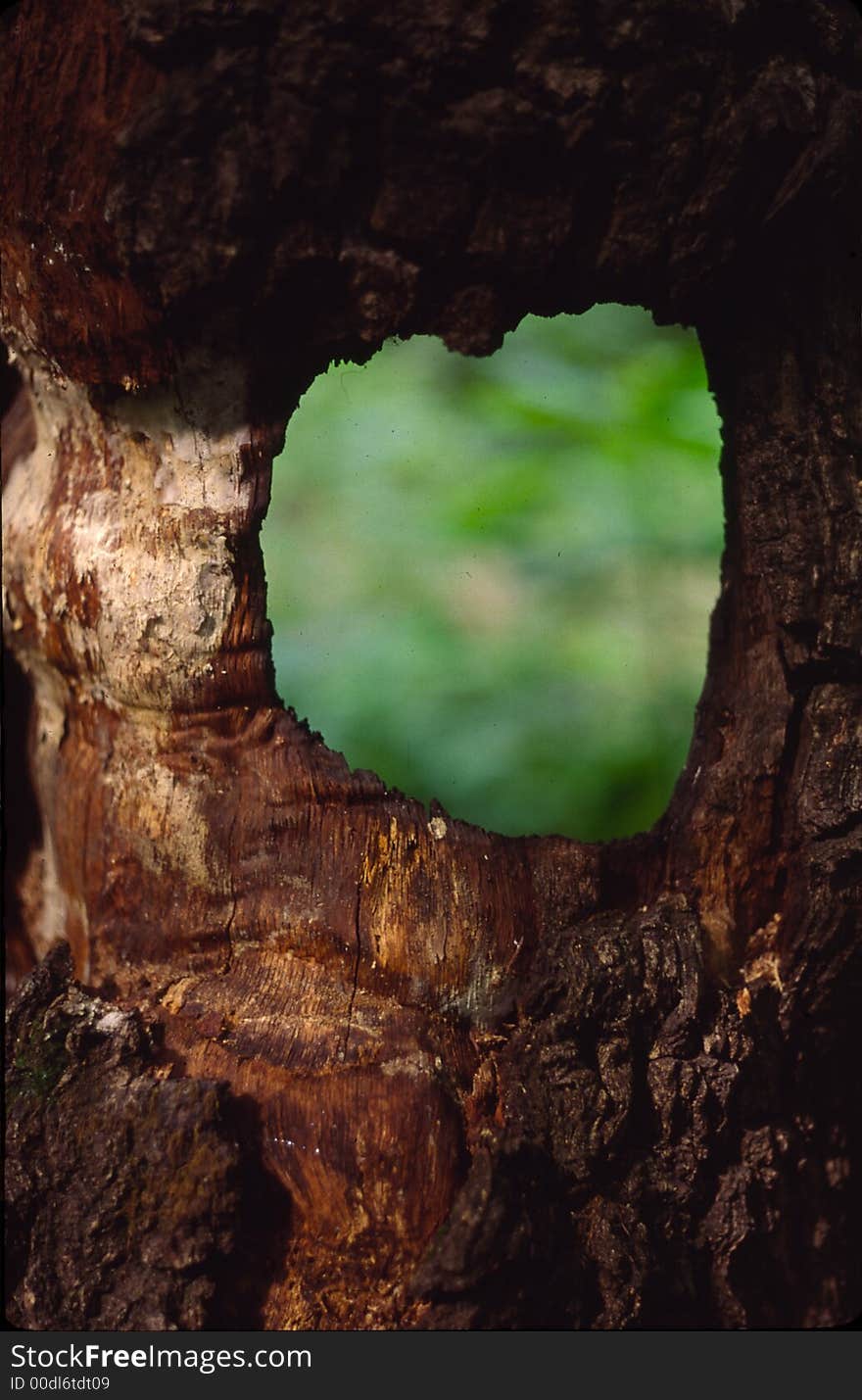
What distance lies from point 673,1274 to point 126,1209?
0.79 metres

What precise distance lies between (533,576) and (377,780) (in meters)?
1.79

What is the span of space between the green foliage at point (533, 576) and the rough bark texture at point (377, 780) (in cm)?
129

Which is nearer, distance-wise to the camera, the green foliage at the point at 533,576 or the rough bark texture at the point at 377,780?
the rough bark texture at the point at 377,780

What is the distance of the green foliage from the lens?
357 cm

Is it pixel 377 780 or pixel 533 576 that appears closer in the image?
pixel 377 780

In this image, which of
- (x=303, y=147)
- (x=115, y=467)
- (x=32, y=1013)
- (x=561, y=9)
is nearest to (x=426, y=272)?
(x=303, y=147)

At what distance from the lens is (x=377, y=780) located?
6.81 feet

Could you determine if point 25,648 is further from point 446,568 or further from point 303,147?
point 446,568

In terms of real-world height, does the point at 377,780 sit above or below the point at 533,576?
below

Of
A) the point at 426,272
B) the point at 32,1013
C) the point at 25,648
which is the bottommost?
the point at 32,1013

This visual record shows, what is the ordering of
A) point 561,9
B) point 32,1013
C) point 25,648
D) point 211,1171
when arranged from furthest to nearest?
point 25,648 < point 32,1013 < point 211,1171 < point 561,9

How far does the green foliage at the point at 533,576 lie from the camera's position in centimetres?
357

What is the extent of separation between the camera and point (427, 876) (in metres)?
2.04

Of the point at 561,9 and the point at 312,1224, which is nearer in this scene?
the point at 561,9
